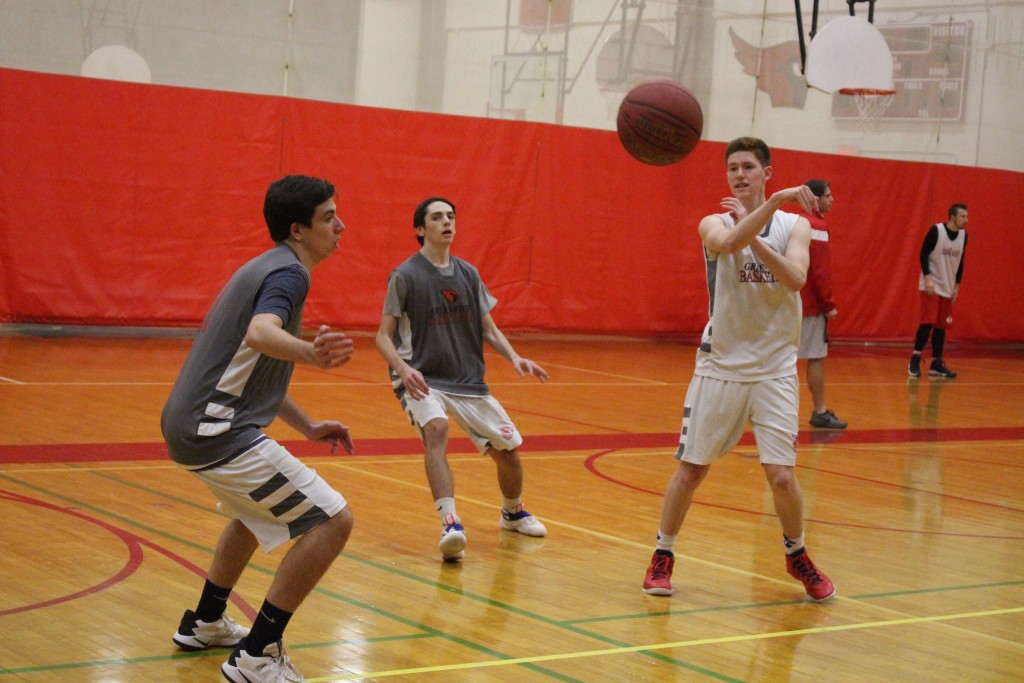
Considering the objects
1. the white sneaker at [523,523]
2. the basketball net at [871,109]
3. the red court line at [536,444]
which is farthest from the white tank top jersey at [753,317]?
the basketball net at [871,109]

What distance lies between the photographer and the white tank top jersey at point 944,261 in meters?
14.7

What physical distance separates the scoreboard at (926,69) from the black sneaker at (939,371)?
16.0 ft

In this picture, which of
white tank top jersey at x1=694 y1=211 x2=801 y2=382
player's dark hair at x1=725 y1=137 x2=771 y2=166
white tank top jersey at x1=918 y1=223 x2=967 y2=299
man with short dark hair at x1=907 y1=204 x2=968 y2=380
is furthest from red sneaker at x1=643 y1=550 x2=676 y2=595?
white tank top jersey at x1=918 y1=223 x2=967 y2=299

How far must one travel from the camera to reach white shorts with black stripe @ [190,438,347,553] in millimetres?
3797

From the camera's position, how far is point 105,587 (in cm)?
480

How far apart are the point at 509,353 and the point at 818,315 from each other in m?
5.24

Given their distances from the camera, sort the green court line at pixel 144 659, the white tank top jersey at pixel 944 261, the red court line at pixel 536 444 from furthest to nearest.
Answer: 1. the white tank top jersey at pixel 944 261
2. the red court line at pixel 536 444
3. the green court line at pixel 144 659

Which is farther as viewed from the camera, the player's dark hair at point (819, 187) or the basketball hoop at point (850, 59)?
the basketball hoop at point (850, 59)

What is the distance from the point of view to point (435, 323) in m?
6.07

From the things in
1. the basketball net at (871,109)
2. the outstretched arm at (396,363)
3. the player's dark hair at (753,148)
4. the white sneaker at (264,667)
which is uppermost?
the basketball net at (871,109)

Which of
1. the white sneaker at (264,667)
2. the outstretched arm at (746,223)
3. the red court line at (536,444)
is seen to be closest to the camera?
the white sneaker at (264,667)

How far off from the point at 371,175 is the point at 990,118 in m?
9.88

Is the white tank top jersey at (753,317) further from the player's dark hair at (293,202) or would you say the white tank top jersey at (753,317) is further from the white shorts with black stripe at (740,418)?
the player's dark hair at (293,202)

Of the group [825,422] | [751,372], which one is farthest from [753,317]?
[825,422]
